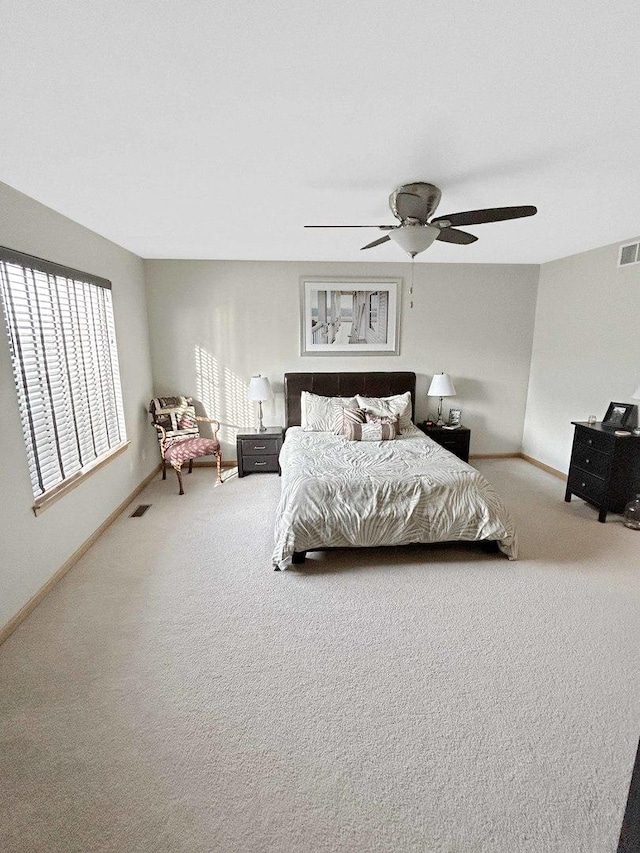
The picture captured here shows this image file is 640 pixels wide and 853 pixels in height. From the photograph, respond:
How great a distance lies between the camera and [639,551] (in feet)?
9.78

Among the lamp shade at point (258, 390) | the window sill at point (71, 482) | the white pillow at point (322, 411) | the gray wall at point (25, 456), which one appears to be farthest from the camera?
the lamp shade at point (258, 390)

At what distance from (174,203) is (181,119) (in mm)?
1093

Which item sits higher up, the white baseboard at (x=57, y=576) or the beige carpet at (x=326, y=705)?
the white baseboard at (x=57, y=576)

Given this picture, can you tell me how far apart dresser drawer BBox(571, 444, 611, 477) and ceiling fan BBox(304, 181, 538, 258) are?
7.75 feet

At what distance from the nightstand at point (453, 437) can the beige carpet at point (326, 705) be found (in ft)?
6.48

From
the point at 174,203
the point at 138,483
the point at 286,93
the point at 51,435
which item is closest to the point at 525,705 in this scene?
the point at 286,93

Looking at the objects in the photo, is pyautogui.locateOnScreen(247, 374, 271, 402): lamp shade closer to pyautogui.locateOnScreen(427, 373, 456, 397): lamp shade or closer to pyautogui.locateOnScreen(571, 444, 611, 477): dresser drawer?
pyautogui.locateOnScreen(427, 373, 456, 397): lamp shade

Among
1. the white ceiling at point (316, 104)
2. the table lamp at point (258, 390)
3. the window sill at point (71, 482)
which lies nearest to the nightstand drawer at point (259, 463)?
the table lamp at point (258, 390)

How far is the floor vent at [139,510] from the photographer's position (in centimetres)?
361

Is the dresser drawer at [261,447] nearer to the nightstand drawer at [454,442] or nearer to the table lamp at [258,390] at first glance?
the table lamp at [258,390]

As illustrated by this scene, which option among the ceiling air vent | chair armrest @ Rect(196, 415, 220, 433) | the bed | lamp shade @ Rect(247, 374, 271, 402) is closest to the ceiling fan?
the bed

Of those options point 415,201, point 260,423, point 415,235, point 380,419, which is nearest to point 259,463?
point 260,423

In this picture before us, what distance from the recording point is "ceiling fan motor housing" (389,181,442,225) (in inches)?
88.1

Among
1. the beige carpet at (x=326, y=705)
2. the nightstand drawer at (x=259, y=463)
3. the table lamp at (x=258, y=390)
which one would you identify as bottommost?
the beige carpet at (x=326, y=705)
